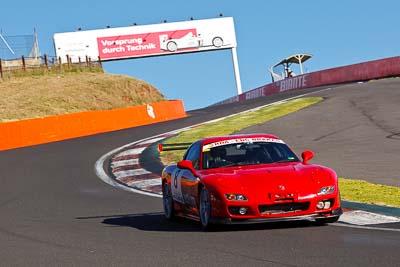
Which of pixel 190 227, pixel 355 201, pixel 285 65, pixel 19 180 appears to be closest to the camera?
pixel 190 227

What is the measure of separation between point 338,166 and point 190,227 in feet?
25.4

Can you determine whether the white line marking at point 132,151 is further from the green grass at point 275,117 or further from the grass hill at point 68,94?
the grass hill at point 68,94

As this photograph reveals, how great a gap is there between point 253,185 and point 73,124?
25.5m

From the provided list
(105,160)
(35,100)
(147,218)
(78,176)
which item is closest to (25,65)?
(35,100)

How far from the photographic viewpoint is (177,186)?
40.6ft

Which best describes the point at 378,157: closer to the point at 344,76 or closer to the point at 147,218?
the point at 147,218

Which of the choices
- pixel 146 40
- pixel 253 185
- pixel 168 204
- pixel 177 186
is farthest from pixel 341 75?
pixel 253 185

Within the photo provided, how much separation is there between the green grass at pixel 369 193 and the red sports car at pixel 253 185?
1702 mm

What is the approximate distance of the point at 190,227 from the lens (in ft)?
38.0

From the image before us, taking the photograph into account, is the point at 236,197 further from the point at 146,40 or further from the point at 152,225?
the point at 146,40

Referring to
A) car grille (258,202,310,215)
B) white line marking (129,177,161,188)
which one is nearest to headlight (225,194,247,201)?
car grille (258,202,310,215)

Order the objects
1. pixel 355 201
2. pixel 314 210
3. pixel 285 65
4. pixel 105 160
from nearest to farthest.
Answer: pixel 314 210
pixel 355 201
pixel 105 160
pixel 285 65

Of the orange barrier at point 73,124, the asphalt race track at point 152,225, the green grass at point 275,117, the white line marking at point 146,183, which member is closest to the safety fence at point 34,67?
the orange barrier at point 73,124

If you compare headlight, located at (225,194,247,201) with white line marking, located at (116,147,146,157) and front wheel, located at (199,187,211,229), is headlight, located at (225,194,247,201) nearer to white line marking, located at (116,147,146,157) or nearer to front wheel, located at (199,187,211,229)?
front wheel, located at (199,187,211,229)
